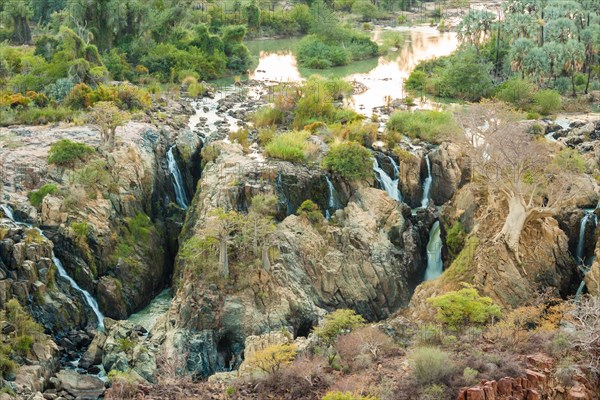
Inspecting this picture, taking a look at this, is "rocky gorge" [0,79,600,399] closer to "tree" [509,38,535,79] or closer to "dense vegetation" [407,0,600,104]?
"dense vegetation" [407,0,600,104]

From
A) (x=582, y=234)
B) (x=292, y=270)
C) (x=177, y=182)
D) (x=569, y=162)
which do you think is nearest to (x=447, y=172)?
(x=569, y=162)

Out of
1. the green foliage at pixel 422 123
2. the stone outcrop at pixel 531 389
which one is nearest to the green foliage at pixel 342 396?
the stone outcrop at pixel 531 389

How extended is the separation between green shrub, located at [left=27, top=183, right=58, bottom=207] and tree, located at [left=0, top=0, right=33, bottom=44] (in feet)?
158

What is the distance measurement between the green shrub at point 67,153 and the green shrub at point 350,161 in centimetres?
1257

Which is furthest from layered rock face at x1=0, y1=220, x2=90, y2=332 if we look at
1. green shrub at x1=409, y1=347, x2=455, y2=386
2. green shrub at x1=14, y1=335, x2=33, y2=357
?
green shrub at x1=409, y1=347, x2=455, y2=386

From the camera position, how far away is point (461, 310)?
35.7 m

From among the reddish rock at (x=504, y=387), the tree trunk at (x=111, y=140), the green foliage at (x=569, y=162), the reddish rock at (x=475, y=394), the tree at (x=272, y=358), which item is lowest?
the tree at (x=272, y=358)

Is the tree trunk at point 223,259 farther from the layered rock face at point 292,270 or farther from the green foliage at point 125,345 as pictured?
the green foliage at point 125,345

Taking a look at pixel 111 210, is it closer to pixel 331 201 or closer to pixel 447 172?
pixel 331 201

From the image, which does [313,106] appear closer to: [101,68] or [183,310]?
[101,68]

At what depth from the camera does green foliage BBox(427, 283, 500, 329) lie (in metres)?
35.5

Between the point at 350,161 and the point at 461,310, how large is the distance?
12.8m

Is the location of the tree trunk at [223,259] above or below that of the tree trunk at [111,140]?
below

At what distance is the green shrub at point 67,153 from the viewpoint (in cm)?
4584
